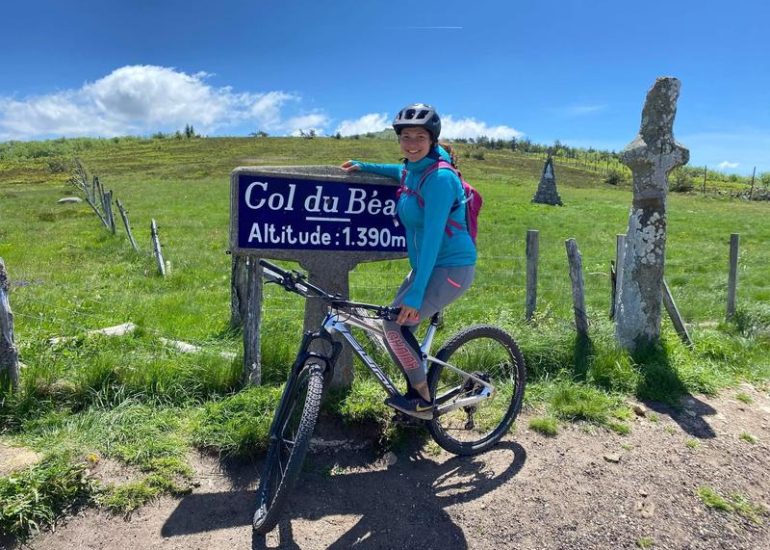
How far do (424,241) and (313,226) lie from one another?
1360 mm

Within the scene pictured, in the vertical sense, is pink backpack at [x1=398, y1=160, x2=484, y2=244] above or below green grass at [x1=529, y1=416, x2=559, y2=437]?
above

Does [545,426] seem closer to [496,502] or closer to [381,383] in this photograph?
[496,502]

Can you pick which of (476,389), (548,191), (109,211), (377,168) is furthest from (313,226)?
(548,191)

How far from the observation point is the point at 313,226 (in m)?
4.47

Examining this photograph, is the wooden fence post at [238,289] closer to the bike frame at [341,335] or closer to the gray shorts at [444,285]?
the bike frame at [341,335]

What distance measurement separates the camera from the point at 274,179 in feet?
14.0

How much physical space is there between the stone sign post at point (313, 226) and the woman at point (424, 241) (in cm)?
76

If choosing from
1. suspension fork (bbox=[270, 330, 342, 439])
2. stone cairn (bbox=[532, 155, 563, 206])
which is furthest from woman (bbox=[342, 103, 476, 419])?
stone cairn (bbox=[532, 155, 563, 206])

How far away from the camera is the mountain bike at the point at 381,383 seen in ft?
11.0

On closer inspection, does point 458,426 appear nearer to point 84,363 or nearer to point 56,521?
point 56,521

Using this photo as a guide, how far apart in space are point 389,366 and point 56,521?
9.32 ft

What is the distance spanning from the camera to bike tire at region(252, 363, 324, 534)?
3.18 meters

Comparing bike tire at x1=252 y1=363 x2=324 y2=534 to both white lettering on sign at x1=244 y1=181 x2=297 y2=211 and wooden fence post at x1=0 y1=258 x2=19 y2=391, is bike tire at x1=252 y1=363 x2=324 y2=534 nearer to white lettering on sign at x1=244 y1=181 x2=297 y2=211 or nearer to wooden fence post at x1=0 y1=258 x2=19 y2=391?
white lettering on sign at x1=244 y1=181 x2=297 y2=211

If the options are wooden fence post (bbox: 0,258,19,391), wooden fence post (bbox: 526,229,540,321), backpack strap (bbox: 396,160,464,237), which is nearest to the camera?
backpack strap (bbox: 396,160,464,237)
